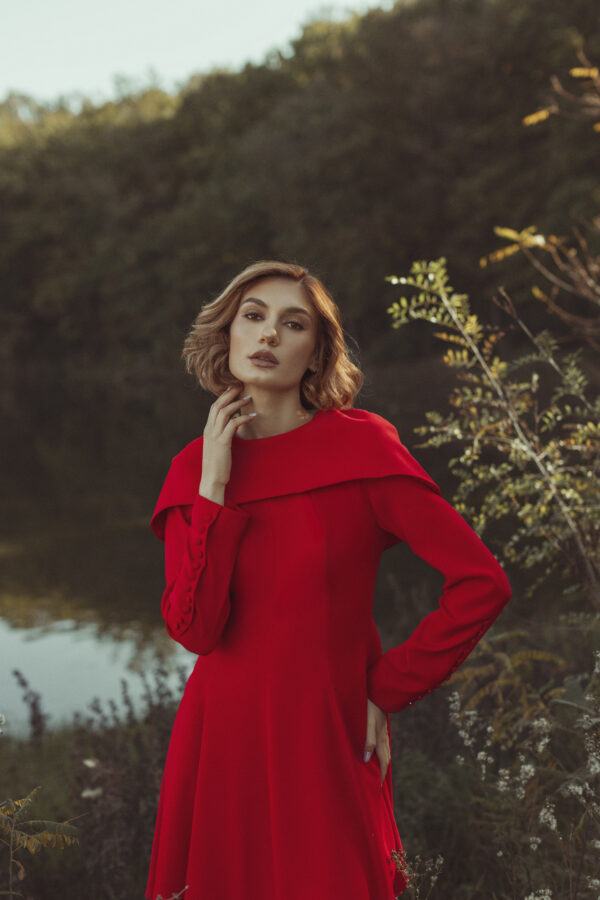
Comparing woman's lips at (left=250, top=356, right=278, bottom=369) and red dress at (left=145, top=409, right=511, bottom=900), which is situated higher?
woman's lips at (left=250, top=356, right=278, bottom=369)

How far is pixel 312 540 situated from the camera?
6.18 feet

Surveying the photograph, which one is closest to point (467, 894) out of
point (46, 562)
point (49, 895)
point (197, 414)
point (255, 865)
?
point (255, 865)

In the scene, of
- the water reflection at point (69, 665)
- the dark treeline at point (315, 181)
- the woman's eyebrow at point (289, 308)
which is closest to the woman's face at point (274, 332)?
the woman's eyebrow at point (289, 308)

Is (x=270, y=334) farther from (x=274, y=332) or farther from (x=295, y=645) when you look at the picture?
(x=295, y=645)

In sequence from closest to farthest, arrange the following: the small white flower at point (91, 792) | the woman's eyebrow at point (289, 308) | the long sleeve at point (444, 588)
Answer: the long sleeve at point (444, 588) < the woman's eyebrow at point (289, 308) < the small white flower at point (91, 792)

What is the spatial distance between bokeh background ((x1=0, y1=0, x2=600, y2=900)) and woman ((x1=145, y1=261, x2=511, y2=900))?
51 cm

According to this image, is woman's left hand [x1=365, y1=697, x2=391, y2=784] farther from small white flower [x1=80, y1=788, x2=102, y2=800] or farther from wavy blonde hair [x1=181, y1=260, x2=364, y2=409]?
small white flower [x1=80, y1=788, x2=102, y2=800]

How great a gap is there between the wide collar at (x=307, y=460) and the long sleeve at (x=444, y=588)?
0.05 m

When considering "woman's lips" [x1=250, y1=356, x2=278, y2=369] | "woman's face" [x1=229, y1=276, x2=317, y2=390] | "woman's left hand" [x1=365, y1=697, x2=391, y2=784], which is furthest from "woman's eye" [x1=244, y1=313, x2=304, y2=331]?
"woman's left hand" [x1=365, y1=697, x2=391, y2=784]

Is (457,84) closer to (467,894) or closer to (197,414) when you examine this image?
(197,414)

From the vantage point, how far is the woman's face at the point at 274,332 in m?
2.04

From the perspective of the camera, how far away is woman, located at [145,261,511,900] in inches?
72.4

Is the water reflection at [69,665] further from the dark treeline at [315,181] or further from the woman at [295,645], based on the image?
the dark treeline at [315,181]

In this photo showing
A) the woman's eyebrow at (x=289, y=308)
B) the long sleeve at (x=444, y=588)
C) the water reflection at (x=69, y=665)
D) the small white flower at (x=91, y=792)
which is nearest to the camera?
the long sleeve at (x=444, y=588)
